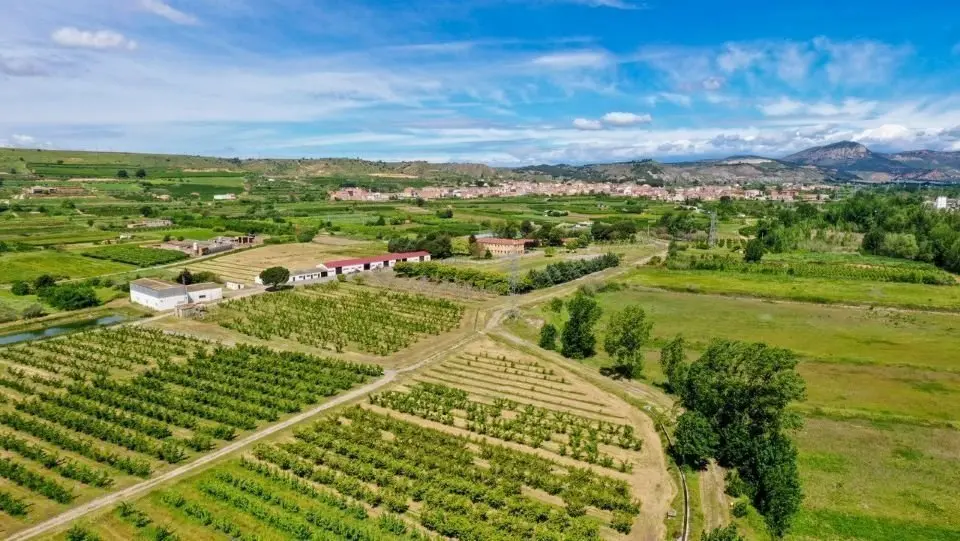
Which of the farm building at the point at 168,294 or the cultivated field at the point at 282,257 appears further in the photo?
the cultivated field at the point at 282,257

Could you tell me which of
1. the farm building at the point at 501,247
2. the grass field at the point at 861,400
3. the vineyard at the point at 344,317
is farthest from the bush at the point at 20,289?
the farm building at the point at 501,247

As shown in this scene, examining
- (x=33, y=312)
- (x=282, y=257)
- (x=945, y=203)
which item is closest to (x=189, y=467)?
(x=33, y=312)

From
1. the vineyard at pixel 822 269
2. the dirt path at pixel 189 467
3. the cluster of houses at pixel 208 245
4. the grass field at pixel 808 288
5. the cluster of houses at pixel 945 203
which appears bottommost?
the dirt path at pixel 189 467

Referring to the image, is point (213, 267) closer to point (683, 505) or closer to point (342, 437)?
point (342, 437)

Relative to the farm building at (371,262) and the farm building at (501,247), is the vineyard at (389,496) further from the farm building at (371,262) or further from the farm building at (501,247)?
Result: the farm building at (501,247)

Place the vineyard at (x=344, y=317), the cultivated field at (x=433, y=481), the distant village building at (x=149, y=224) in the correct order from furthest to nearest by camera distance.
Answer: the distant village building at (x=149, y=224)
the vineyard at (x=344, y=317)
the cultivated field at (x=433, y=481)

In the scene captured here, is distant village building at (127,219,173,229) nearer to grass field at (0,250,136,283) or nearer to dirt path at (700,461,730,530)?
grass field at (0,250,136,283)

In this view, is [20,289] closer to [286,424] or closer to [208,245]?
[208,245]

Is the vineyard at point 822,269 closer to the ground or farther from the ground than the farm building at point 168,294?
farther from the ground
